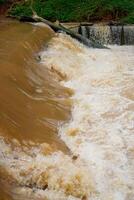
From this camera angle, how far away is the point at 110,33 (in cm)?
1484

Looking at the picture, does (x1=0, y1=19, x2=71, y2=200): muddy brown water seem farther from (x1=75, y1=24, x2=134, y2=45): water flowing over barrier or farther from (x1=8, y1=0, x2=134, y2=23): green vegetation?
(x1=8, y1=0, x2=134, y2=23): green vegetation

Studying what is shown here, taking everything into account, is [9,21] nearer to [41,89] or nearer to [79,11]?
[79,11]

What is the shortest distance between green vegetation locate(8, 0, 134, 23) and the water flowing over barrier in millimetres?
1514

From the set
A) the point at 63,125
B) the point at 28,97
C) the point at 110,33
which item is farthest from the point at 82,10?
the point at 63,125

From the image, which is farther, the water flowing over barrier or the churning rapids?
the water flowing over barrier

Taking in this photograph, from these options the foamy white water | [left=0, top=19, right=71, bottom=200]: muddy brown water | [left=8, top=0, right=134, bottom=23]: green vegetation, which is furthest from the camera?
[left=8, top=0, right=134, bottom=23]: green vegetation

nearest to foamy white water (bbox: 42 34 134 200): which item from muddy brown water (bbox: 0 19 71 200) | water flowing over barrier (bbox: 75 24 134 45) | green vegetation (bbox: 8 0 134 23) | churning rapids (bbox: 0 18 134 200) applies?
churning rapids (bbox: 0 18 134 200)

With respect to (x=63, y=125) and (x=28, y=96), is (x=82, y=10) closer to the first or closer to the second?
(x=28, y=96)

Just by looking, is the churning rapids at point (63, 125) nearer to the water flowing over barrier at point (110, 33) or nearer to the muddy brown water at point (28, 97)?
the muddy brown water at point (28, 97)

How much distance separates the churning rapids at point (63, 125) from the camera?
17.6ft

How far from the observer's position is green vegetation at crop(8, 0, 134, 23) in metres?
17.0

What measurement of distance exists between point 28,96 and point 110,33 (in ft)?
25.0

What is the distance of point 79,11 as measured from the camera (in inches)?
701

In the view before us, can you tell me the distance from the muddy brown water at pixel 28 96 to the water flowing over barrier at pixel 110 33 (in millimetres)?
3454
